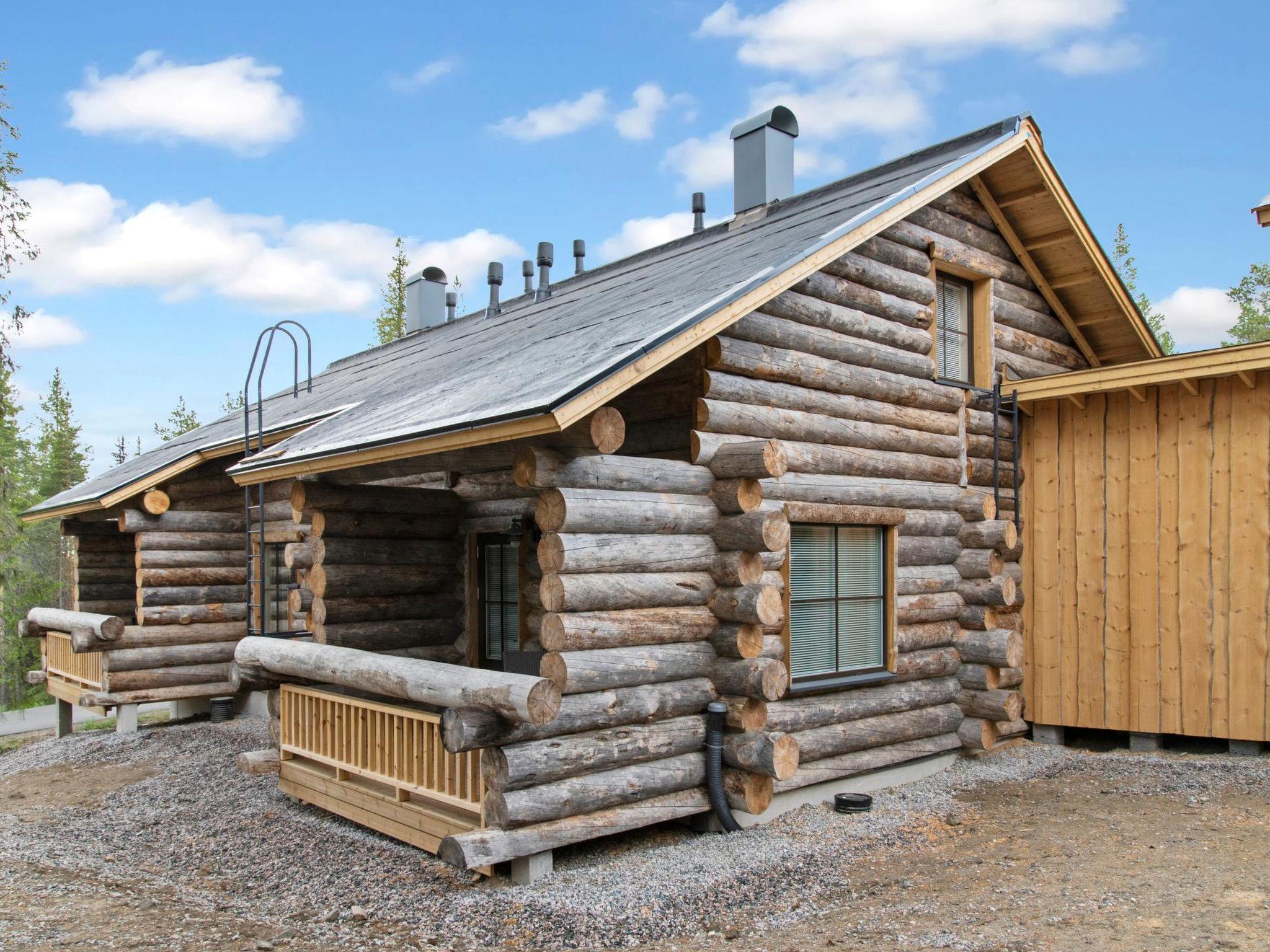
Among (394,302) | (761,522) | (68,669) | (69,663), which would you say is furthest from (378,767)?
(394,302)

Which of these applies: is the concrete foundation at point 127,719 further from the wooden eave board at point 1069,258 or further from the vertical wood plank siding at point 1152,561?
the wooden eave board at point 1069,258

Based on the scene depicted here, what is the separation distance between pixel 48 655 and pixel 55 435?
31.3 metres

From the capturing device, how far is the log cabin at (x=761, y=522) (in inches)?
236

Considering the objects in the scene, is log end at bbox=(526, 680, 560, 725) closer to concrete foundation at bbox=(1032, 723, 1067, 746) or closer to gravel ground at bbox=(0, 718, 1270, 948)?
gravel ground at bbox=(0, 718, 1270, 948)

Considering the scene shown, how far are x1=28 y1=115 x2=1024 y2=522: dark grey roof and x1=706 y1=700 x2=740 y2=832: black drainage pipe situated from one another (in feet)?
8.56

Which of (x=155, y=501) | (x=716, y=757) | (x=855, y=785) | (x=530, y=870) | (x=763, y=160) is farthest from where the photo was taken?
(x=155, y=501)

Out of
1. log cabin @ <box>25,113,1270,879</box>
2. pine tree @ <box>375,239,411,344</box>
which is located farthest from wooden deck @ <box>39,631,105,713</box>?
pine tree @ <box>375,239,411,344</box>

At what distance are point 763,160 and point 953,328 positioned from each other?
318cm

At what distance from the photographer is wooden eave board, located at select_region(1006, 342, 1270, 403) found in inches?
322

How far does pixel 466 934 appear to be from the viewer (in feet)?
17.0

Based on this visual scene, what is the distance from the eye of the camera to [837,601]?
7.86 m

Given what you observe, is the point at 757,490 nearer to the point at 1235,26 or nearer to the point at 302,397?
the point at 302,397

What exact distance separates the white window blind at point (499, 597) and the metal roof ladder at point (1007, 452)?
15.7 ft

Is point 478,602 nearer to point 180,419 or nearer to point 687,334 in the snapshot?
point 687,334
